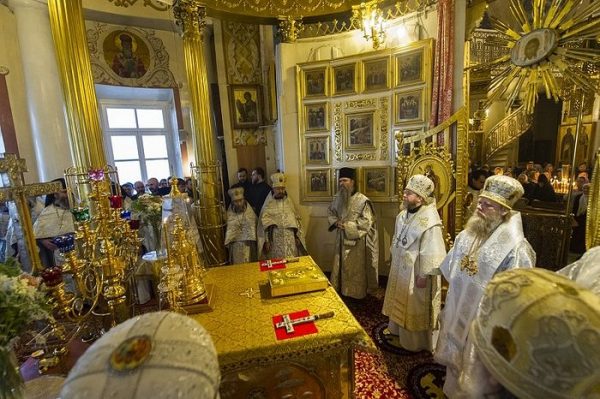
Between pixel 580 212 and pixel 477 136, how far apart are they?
4.49 m

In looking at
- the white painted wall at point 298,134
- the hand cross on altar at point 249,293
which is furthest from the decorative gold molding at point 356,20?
the hand cross on altar at point 249,293

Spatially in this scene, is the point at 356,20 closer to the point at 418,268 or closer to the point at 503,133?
the point at 418,268

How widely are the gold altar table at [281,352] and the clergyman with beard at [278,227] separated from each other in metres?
2.83

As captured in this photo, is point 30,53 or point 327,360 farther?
point 30,53

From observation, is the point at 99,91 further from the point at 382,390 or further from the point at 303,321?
the point at 382,390

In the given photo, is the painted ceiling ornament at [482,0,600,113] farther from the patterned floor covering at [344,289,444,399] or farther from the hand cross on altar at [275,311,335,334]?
the hand cross on altar at [275,311,335,334]

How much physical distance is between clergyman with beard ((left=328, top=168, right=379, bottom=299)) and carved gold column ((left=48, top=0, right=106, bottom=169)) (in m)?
3.75

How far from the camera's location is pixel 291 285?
2459 millimetres

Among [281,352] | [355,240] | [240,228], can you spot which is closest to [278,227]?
[240,228]

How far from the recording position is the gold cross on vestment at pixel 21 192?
3.09 meters

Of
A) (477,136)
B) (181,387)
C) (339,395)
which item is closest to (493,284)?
(181,387)

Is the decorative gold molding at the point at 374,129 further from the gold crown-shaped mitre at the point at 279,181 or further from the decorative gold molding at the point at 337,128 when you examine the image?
the gold crown-shaped mitre at the point at 279,181

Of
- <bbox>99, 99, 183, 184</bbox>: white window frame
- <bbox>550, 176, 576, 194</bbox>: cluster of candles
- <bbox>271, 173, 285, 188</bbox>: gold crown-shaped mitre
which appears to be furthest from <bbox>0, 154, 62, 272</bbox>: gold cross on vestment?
<bbox>550, 176, 576, 194</bbox>: cluster of candles

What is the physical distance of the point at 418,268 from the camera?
127 inches
